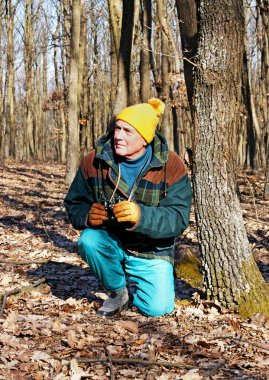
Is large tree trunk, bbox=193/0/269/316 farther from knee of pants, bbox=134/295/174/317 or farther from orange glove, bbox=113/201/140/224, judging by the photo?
orange glove, bbox=113/201/140/224

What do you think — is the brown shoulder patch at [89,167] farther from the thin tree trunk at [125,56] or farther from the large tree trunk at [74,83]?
the large tree trunk at [74,83]

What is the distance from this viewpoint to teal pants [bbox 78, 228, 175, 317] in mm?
3744

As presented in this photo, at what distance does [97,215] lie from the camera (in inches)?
141

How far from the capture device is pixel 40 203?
9922 millimetres

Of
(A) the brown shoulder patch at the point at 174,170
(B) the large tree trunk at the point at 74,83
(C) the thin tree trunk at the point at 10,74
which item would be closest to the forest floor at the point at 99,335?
(A) the brown shoulder patch at the point at 174,170

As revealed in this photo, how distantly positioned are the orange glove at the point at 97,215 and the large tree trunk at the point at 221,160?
0.82 m

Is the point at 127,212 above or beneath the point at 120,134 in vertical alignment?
beneath

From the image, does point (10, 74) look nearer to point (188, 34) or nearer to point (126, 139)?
point (188, 34)

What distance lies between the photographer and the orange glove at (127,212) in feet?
11.0

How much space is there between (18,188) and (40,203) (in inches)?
92.7

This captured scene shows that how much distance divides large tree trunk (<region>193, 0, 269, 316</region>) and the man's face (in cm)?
54

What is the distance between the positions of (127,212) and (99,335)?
88 cm

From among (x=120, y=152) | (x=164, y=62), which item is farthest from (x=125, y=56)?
(x=164, y=62)

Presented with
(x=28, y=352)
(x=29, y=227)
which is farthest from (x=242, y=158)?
(x=28, y=352)
